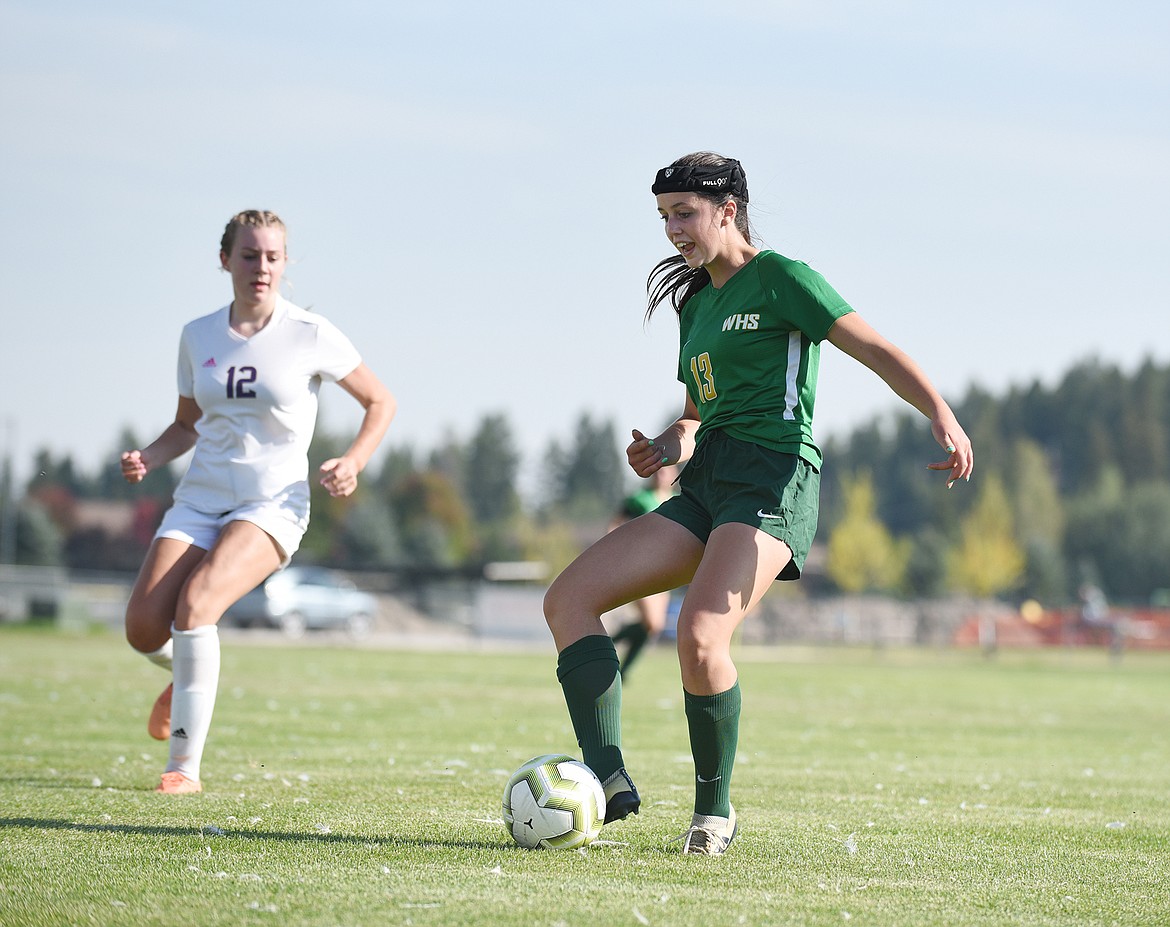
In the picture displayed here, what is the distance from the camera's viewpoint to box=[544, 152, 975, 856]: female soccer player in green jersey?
4.94m

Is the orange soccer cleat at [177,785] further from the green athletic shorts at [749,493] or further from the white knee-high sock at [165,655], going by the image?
the green athletic shorts at [749,493]

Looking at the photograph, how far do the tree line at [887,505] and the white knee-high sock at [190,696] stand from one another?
205ft

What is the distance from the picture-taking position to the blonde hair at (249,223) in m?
6.50

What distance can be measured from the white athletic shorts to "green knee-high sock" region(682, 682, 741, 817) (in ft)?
7.62

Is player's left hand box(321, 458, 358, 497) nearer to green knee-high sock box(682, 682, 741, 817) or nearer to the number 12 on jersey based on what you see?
the number 12 on jersey

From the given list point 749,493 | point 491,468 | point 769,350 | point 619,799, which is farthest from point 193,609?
point 491,468

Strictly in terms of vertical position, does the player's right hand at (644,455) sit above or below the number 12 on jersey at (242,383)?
below

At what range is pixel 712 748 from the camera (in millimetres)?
5000

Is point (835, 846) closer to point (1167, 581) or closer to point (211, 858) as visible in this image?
point (211, 858)

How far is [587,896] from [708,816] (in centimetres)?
Answer: 103

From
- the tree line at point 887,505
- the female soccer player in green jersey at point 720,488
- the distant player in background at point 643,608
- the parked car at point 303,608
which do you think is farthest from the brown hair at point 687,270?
the tree line at point 887,505

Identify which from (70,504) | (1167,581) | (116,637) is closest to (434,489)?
(70,504)

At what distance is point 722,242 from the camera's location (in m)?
5.32

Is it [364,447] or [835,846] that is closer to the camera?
[835,846]
